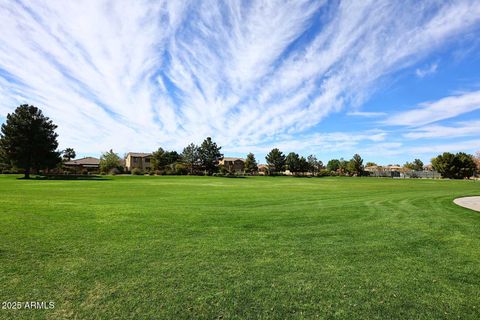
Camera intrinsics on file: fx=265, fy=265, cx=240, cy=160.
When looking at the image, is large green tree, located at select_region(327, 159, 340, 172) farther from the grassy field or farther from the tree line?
the grassy field

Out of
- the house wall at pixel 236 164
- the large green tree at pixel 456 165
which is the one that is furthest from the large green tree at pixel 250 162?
the large green tree at pixel 456 165

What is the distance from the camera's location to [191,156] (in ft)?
261

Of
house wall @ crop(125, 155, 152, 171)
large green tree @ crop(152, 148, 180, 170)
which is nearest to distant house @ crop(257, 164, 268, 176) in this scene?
large green tree @ crop(152, 148, 180, 170)

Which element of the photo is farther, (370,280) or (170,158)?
(170,158)

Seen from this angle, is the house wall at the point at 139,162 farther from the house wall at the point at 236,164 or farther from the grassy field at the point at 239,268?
the grassy field at the point at 239,268

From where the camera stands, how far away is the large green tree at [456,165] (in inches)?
A: 2837

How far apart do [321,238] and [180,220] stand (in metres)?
4.32

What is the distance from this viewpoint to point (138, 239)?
20.5 ft

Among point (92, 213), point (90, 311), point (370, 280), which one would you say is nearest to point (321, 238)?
point (370, 280)

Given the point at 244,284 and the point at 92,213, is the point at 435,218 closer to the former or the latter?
the point at 244,284

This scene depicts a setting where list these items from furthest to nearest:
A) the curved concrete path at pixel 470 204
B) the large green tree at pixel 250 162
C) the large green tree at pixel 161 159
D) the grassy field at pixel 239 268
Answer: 1. the large green tree at pixel 250 162
2. the large green tree at pixel 161 159
3. the curved concrete path at pixel 470 204
4. the grassy field at pixel 239 268

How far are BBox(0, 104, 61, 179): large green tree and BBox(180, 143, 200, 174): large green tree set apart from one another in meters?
36.8

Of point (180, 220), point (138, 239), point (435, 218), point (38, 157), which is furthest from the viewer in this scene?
point (38, 157)

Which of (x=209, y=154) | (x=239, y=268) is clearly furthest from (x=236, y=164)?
(x=239, y=268)
